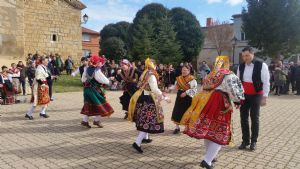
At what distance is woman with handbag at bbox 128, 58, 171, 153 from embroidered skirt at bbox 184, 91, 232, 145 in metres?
0.95

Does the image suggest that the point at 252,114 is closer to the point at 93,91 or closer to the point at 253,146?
the point at 253,146

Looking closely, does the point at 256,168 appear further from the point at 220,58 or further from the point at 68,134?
the point at 68,134

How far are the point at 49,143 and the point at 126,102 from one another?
9.68 feet

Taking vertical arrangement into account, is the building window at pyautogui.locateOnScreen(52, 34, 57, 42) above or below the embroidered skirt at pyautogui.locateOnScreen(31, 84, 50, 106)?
above

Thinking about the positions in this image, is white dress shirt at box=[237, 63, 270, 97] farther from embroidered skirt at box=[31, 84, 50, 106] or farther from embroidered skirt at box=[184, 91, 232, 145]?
embroidered skirt at box=[31, 84, 50, 106]

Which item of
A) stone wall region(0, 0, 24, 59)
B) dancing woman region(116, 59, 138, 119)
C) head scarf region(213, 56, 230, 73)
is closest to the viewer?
head scarf region(213, 56, 230, 73)

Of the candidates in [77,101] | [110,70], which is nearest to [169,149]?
[77,101]

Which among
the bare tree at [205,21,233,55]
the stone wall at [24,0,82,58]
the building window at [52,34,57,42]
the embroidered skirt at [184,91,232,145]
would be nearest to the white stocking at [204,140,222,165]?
the embroidered skirt at [184,91,232,145]

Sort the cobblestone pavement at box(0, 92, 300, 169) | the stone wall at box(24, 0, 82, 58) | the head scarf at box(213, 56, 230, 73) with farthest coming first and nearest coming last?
the stone wall at box(24, 0, 82, 58), the cobblestone pavement at box(0, 92, 300, 169), the head scarf at box(213, 56, 230, 73)

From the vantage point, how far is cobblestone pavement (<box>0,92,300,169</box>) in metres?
5.33

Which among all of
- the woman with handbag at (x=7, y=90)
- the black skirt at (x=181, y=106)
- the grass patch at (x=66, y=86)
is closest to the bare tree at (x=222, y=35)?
the grass patch at (x=66, y=86)

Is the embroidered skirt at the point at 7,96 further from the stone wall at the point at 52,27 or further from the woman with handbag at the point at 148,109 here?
the stone wall at the point at 52,27

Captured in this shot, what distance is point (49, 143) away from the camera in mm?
6523

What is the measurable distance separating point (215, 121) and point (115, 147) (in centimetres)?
215
